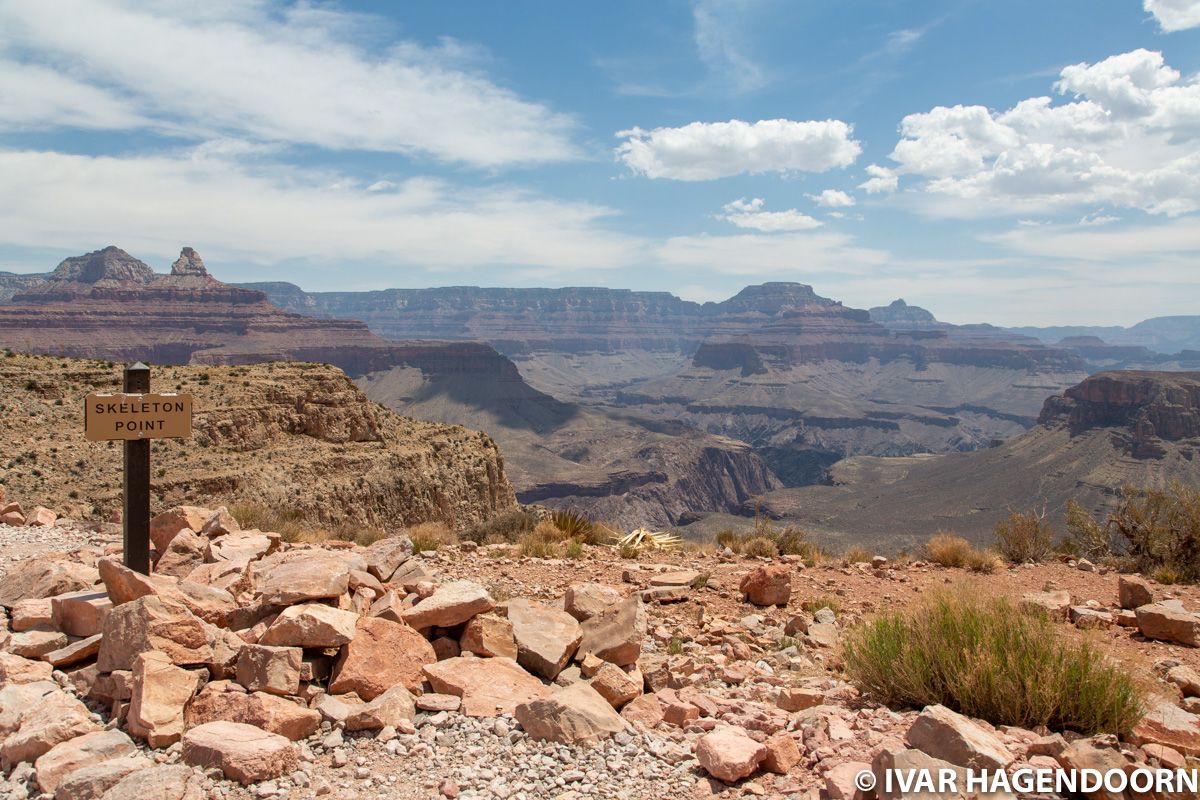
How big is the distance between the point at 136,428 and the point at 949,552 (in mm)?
13325

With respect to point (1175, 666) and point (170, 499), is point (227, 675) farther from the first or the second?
point (170, 499)

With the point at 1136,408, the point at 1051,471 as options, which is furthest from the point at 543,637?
the point at 1136,408

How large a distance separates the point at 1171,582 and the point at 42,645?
16.0 metres

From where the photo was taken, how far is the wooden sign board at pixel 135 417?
8.12 m

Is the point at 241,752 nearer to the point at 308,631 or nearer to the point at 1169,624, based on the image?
the point at 308,631

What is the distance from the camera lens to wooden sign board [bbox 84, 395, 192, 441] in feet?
26.7

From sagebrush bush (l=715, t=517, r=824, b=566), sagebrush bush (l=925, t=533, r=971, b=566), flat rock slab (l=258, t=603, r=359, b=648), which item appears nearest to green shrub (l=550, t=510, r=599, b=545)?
sagebrush bush (l=715, t=517, r=824, b=566)

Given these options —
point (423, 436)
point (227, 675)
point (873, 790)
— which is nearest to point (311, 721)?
point (227, 675)

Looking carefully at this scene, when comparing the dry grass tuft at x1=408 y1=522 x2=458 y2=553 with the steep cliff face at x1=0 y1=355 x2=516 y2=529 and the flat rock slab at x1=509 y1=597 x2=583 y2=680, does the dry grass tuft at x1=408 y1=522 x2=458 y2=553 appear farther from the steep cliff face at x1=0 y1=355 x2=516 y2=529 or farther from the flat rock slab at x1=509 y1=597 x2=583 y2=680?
the steep cliff face at x1=0 y1=355 x2=516 y2=529

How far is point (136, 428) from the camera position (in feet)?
27.4

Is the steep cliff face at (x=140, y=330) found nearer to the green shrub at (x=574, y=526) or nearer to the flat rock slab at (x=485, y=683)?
the green shrub at (x=574, y=526)

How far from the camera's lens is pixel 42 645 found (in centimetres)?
665

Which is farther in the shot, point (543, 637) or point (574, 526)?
point (574, 526)

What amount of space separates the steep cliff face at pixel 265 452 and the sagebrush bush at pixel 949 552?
58.6 ft
